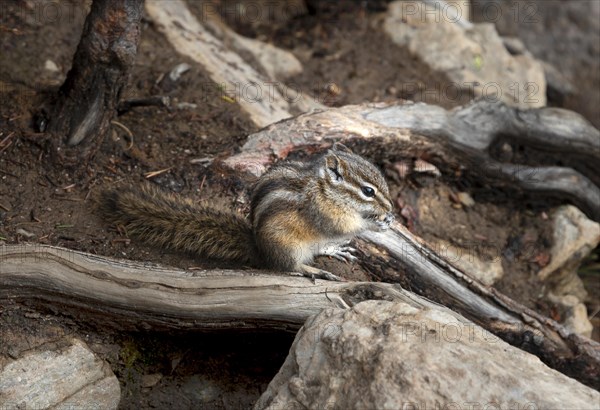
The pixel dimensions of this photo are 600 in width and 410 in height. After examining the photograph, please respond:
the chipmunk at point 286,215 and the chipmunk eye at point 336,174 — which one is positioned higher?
the chipmunk eye at point 336,174

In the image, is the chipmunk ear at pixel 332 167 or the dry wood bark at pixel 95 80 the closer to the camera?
the chipmunk ear at pixel 332 167

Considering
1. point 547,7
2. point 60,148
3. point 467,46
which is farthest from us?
point 547,7

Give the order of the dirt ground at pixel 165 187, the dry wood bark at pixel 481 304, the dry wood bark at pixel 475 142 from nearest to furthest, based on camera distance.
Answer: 1. the dirt ground at pixel 165 187
2. the dry wood bark at pixel 481 304
3. the dry wood bark at pixel 475 142

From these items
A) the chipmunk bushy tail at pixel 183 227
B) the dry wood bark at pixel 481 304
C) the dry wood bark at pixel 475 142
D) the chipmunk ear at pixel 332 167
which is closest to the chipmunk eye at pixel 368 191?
the chipmunk ear at pixel 332 167

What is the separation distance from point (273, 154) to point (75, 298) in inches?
67.9

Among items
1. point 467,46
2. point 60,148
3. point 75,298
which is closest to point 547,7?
point 467,46

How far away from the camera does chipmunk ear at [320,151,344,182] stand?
456cm

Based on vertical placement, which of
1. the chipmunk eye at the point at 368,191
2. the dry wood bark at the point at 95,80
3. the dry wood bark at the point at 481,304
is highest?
the dry wood bark at the point at 95,80

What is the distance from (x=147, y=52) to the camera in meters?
6.49

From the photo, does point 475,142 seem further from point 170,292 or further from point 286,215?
point 170,292

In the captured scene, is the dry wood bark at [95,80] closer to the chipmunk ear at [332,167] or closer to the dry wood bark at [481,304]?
the chipmunk ear at [332,167]

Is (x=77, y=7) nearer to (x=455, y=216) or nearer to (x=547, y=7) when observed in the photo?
(x=455, y=216)

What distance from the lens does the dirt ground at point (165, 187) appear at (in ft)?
14.9

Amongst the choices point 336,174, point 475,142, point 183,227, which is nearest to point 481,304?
point 336,174
